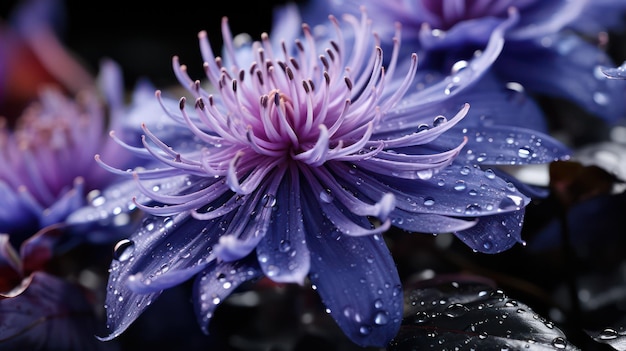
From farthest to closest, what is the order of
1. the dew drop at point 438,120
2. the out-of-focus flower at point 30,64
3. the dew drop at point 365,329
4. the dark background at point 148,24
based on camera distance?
the dark background at point 148,24 → the out-of-focus flower at point 30,64 → the dew drop at point 438,120 → the dew drop at point 365,329

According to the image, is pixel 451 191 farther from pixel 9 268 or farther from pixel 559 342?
pixel 9 268

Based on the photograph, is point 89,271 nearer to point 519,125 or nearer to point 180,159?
point 180,159

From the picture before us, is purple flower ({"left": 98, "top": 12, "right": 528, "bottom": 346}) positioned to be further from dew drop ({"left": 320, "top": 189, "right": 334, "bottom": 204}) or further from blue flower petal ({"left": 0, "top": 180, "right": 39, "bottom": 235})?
blue flower petal ({"left": 0, "top": 180, "right": 39, "bottom": 235})

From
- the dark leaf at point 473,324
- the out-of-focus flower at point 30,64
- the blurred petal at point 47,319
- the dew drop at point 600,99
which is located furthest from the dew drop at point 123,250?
the out-of-focus flower at point 30,64

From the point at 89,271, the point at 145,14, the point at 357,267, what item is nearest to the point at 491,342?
the point at 357,267

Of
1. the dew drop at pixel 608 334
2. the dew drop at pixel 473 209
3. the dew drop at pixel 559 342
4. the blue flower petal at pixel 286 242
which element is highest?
the blue flower petal at pixel 286 242

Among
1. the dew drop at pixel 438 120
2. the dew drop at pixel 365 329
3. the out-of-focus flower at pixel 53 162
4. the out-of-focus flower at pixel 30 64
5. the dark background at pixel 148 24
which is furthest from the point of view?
the dark background at pixel 148 24

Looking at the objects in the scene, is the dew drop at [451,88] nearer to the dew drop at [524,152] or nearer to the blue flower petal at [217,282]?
the dew drop at [524,152]
